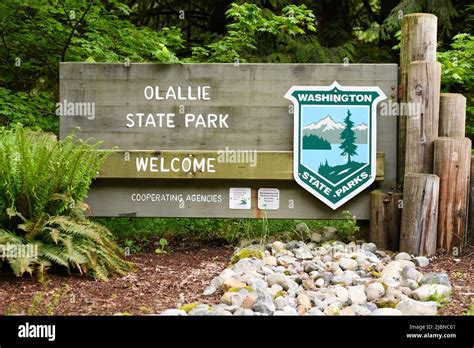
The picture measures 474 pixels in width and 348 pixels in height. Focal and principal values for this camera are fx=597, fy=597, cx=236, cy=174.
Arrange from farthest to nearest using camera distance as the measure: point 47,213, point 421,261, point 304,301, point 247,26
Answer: point 247,26 → point 421,261 → point 47,213 → point 304,301

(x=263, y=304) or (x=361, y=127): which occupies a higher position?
(x=361, y=127)

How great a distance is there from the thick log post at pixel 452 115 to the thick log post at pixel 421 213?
782 millimetres

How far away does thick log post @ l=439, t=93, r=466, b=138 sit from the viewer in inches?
254

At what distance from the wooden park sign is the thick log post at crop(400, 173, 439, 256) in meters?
0.52

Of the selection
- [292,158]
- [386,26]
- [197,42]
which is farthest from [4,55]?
[386,26]

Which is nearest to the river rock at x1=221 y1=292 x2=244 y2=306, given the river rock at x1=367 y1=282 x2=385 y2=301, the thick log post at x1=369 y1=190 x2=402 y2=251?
the river rock at x1=367 y1=282 x2=385 y2=301

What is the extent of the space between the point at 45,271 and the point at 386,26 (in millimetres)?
6649

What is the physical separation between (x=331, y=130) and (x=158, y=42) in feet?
9.59

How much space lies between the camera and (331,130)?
6.40 meters

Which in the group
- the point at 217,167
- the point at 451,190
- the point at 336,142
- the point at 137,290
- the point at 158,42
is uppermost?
the point at 158,42

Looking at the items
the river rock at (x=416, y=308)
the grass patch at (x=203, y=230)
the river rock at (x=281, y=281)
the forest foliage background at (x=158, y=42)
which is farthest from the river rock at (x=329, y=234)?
the river rock at (x=416, y=308)

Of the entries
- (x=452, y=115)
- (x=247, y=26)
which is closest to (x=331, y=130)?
(x=452, y=115)

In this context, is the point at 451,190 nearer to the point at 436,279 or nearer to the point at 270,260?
the point at 436,279
